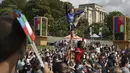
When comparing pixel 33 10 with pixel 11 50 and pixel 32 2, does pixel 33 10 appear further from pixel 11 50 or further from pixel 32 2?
pixel 11 50

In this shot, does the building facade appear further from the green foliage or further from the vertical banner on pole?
the vertical banner on pole

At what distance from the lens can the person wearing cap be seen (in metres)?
1.52

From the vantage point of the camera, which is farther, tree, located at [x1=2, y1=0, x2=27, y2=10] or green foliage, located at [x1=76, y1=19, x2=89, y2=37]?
tree, located at [x1=2, y1=0, x2=27, y2=10]

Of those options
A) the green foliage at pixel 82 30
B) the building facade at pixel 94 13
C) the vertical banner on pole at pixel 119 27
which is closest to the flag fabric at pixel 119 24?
the vertical banner on pole at pixel 119 27

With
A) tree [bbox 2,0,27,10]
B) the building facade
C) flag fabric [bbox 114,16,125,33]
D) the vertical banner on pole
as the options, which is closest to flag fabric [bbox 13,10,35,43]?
the vertical banner on pole

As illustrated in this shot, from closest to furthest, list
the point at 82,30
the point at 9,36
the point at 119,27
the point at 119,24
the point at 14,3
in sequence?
1. the point at 9,36
2. the point at 119,27
3. the point at 119,24
4. the point at 82,30
5. the point at 14,3

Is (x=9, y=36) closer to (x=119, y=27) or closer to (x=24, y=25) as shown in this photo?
(x=24, y=25)

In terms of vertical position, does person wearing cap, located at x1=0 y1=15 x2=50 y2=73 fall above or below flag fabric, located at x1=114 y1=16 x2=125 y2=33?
above

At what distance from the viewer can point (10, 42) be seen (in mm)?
1529

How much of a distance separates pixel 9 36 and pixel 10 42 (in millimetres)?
29

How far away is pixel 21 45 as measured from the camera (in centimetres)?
162

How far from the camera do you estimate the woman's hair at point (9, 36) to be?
59.7 inches

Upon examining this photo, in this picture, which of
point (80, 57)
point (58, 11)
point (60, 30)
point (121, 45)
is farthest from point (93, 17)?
point (80, 57)

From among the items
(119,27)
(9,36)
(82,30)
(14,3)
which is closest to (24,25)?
(9,36)
